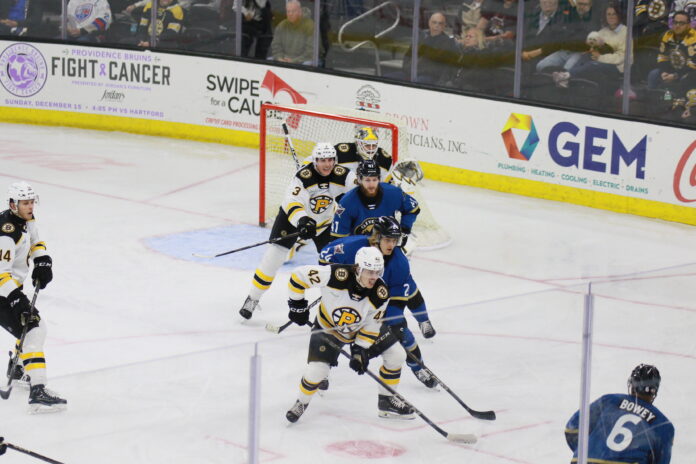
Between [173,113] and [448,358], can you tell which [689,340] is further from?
[173,113]

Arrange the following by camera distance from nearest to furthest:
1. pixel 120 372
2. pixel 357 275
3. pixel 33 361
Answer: pixel 120 372 < pixel 357 275 < pixel 33 361

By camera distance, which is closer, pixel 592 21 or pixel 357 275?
pixel 357 275

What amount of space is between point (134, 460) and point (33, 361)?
260 cm

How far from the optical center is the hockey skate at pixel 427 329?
192 inches

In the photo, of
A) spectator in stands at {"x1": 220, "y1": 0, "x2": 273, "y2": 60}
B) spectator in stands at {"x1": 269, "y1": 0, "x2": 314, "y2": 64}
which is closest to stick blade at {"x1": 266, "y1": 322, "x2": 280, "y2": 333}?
spectator in stands at {"x1": 269, "y1": 0, "x2": 314, "y2": 64}

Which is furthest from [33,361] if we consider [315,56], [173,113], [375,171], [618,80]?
[173,113]

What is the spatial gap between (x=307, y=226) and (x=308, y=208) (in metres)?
0.28

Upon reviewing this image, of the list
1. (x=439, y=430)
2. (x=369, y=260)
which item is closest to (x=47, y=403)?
(x=439, y=430)

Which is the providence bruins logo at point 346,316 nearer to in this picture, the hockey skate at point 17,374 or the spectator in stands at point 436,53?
the hockey skate at point 17,374

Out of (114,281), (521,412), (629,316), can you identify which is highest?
(629,316)

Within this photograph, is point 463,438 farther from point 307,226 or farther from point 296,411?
point 307,226

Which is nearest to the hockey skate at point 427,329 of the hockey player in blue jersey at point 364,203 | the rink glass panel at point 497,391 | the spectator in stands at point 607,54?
the rink glass panel at point 497,391

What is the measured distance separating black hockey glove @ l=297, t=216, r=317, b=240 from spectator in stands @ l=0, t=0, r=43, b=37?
807 centimetres

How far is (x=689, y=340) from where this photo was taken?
4988mm
